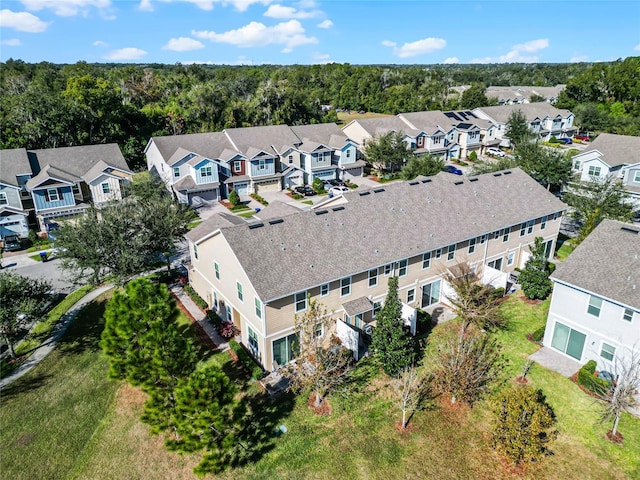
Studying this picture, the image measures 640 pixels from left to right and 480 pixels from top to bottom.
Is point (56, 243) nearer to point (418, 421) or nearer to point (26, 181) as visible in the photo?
point (26, 181)

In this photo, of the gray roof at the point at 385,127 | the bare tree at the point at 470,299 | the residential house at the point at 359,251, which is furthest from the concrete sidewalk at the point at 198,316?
the gray roof at the point at 385,127

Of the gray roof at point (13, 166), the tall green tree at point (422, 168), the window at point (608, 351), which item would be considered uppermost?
the gray roof at point (13, 166)

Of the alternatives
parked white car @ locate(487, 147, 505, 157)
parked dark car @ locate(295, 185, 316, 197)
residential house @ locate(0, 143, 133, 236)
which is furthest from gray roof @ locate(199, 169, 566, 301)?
parked white car @ locate(487, 147, 505, 157)

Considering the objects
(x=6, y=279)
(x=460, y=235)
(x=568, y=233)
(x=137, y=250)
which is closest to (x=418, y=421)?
(x=460, y=235)

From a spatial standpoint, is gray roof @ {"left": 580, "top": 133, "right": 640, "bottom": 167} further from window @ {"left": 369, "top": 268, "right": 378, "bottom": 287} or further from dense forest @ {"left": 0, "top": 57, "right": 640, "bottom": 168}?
window @ {"left": 369, "top": 268, "right": 378, "bottom": 287}

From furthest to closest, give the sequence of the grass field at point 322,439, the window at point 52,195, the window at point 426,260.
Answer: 1. the window at point 52,195
2. the window at point 426,260
3. the grass field at point 322,439

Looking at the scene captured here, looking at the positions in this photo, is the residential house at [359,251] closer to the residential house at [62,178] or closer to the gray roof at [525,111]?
the residential house at [62,178]
